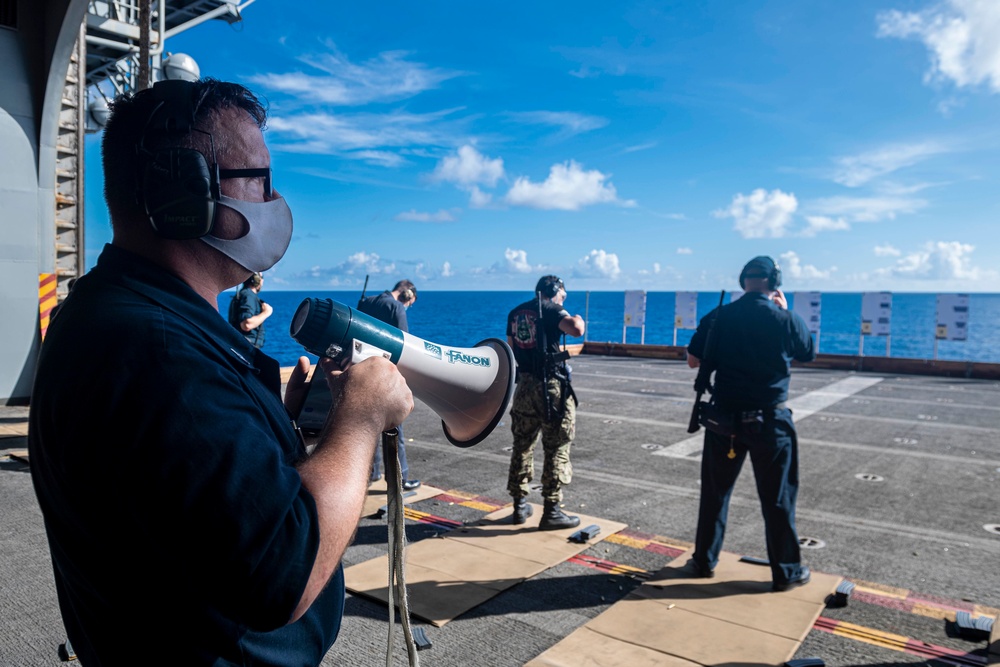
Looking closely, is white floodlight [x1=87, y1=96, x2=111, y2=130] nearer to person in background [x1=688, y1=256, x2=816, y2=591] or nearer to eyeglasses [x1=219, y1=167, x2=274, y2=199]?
person in background [x1=688, y1=256, x2=816, y2=591]

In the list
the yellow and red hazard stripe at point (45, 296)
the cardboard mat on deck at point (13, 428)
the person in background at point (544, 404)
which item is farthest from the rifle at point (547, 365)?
the yellow and red hazard stripe at point (45, 296)

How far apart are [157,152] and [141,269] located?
9.9 inches

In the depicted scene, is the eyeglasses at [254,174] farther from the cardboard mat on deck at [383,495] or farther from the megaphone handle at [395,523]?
the cardboard mat on deck at [383,495]

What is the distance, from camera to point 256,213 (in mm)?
1601

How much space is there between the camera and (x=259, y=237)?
1.61m

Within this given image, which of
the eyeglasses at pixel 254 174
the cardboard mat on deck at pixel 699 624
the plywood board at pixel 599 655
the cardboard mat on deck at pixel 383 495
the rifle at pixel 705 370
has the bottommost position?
the cardboard mat on deck at pixel 383 495

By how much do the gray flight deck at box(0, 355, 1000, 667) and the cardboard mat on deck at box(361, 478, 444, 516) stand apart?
0.16 meters

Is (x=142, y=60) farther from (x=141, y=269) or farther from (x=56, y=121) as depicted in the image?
(x=141, y=269)

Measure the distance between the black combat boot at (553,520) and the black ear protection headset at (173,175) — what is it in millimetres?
4869

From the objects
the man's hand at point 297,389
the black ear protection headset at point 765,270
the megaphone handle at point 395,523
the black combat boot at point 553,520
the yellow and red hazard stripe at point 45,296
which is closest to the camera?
the megaphone handle at point 395,523

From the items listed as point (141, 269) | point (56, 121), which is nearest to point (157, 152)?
point (141, 269)

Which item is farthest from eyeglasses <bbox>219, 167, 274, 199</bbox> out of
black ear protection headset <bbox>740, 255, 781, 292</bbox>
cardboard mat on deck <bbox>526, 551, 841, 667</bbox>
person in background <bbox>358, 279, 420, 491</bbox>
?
person in background <bbox>358, 279, 420, 491</bbox>

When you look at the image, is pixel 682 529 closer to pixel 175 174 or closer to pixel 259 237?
pixel 259 237

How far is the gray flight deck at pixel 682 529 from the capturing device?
3.93m
